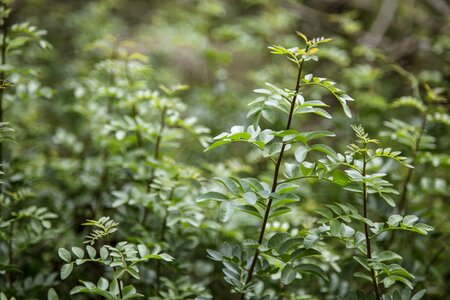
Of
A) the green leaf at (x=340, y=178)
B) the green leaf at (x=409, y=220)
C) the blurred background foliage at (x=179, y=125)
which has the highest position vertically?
the green leaf at (x=340, y=178)

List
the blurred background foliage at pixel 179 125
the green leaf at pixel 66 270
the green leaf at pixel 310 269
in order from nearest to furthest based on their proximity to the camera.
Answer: the green leaf at pixel 66 270
the green leaf at pixel 310 269
the blurred background foliage at pixel 179 125

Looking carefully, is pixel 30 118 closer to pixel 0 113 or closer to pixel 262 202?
pixel 0 113

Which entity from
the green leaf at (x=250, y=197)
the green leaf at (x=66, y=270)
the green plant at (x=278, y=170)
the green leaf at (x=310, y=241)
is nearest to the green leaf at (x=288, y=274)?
the green plant at (x=278, y=170)

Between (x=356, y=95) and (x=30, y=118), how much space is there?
2.14 meters

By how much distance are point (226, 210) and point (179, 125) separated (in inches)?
25.4

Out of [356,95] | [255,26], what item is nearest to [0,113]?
[255,26]

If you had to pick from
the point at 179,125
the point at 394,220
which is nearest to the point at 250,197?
the point at 394,220

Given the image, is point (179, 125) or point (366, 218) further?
point (179, 125)

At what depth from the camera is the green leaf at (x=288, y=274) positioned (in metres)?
1.17

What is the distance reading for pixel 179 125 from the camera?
1.71 m

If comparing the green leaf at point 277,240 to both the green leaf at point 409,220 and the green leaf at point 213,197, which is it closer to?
the green leaf at point 213,197

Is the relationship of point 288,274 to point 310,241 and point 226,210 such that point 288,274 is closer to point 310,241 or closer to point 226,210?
point 310,241

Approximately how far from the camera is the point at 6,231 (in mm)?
1697

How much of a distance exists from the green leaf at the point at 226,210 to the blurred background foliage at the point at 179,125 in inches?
14.0
